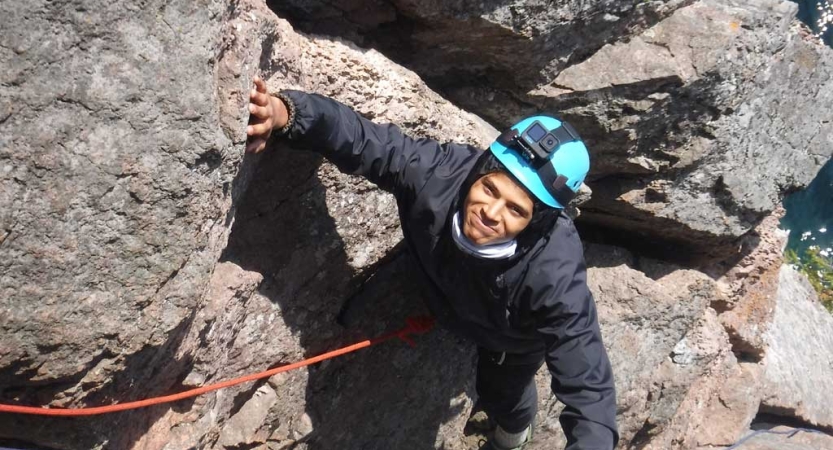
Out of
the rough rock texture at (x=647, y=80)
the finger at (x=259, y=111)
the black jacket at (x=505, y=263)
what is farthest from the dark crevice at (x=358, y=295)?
the finger at (x=259, y=111)

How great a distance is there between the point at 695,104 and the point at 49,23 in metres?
3.47

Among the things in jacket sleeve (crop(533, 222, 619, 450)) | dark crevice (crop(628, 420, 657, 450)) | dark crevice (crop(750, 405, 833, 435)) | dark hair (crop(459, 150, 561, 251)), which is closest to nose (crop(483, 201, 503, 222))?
dark hair (crop(459, 150, 561, 251))

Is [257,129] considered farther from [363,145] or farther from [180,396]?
[180,396]

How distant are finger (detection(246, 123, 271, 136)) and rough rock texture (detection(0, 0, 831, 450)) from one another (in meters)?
0.16

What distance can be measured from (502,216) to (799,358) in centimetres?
522

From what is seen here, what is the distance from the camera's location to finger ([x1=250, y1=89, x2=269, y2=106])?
298 cm

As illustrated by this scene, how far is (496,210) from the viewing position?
10.7 feet

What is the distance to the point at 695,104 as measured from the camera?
181 inches

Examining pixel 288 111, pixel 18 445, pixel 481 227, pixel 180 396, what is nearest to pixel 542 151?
pixel 481 227

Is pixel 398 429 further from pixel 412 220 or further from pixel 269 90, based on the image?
pixel 269 90

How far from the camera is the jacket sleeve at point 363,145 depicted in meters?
3.19

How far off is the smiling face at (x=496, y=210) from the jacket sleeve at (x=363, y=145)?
0.32 m

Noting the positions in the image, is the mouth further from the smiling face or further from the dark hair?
the dark hair

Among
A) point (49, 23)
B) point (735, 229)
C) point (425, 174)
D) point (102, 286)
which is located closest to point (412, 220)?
point (425, 174)
